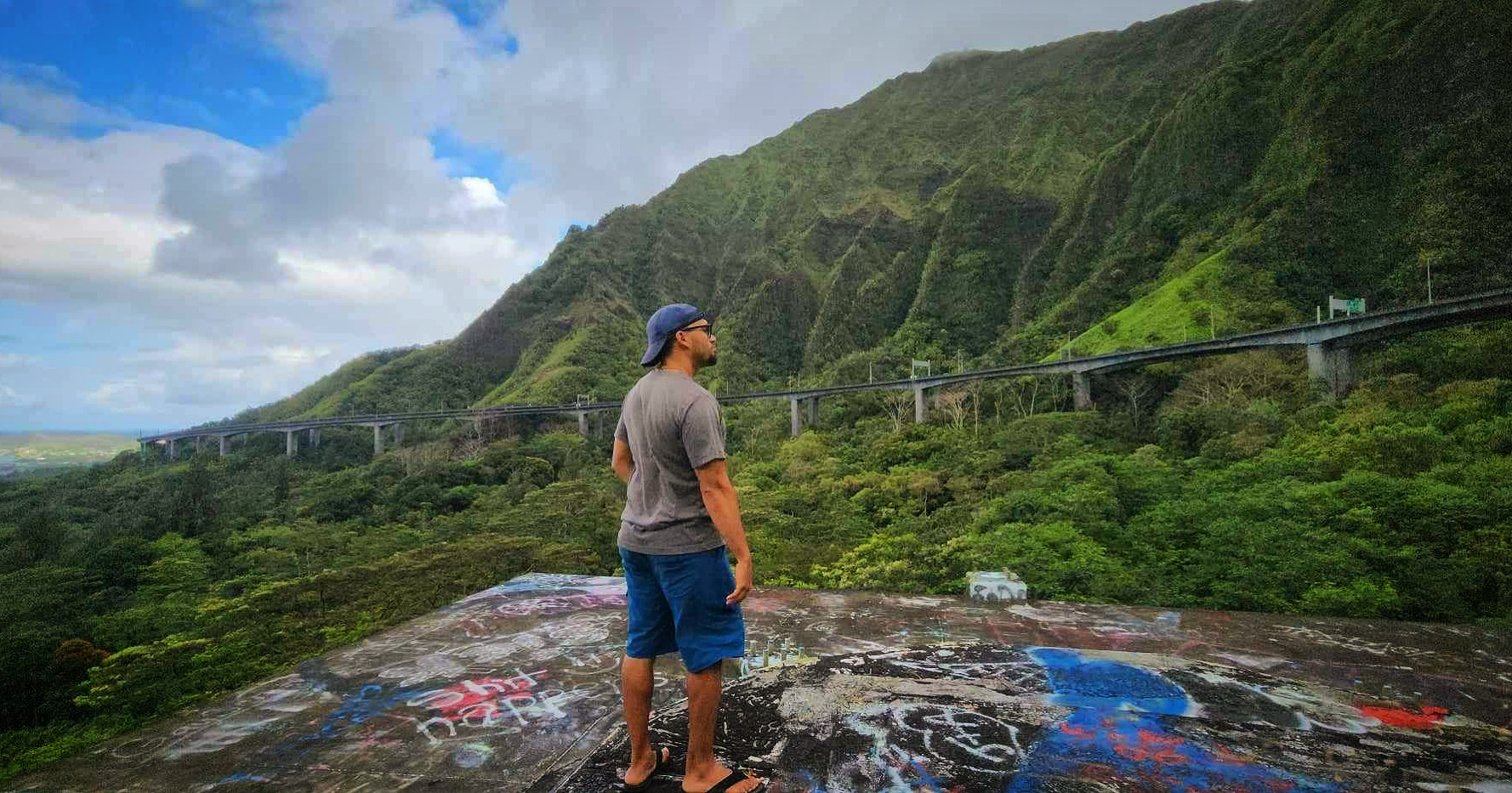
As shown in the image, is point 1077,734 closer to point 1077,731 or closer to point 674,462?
point 1077,731

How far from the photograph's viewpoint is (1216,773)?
1.95 metres

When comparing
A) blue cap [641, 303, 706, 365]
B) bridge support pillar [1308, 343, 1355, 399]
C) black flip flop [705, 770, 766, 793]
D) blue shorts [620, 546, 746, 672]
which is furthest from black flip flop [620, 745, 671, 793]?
bridge support pillar [1308, 343, 1355, 399]

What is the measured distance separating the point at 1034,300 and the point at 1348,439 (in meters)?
38.2

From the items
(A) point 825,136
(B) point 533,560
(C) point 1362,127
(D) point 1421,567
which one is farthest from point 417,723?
(A) point 825,136

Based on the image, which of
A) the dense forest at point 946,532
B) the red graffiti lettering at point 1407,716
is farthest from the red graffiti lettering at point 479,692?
the red graffiti lettering at point 1407,716

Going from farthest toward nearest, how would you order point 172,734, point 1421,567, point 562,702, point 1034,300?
point 1034,300 → point 1421,567 → point 562,702 → point 172,734

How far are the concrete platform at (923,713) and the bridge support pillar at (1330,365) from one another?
2058cm

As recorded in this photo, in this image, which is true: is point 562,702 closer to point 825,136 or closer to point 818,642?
point 818,642

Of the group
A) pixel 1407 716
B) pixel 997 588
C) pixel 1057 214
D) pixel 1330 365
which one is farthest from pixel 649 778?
pixel 1057 214

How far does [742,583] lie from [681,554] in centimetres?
21

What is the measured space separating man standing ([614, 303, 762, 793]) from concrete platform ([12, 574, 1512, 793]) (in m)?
0.21

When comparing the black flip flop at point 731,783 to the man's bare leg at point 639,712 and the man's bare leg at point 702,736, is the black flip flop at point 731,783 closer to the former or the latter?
the man's bare leg at point 702,736

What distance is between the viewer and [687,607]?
1.99 meters

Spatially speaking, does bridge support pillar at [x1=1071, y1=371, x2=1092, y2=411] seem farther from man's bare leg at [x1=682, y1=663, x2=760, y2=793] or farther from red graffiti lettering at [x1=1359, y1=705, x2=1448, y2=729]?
man's bare leg at [x1=682, y1=663, x2=760, y2=793]
